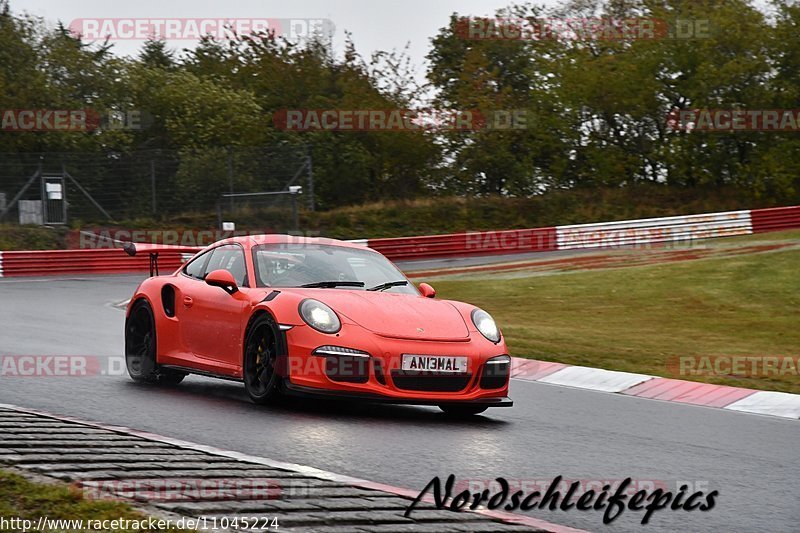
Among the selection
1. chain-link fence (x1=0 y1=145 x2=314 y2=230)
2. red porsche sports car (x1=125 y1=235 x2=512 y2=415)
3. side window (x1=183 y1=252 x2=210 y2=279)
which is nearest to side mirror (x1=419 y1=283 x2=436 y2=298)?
red porsche sports car (x1=125 y1=235 x2=512 y2=415)

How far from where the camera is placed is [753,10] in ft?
147

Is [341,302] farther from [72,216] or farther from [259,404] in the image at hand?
[72,216]

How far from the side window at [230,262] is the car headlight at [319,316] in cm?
99

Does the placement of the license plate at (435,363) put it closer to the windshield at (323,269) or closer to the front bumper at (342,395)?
the front bumper at (342,395)

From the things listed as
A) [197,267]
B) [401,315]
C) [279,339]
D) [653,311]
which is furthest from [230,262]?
[653,311]

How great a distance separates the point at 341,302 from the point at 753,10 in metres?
40.6

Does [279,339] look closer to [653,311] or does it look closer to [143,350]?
[143,350]

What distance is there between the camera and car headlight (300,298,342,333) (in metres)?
7.92

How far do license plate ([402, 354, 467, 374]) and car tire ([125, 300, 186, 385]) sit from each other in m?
2.64

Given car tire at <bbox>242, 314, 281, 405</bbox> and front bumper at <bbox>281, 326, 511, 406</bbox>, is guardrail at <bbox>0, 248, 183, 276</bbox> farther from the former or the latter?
front bumper at <bbox>281, 326, 511, 406</bbox>

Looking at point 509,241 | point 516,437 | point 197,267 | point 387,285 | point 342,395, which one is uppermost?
point 197,267

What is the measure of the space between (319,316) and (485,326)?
130 centimetres

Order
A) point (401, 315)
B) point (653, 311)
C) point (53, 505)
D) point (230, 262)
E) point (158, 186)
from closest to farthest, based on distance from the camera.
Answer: point (53, 505), point (401, 315), point (230, 262), point (653, 311), point (158, 186)

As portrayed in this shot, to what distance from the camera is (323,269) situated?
8930mm
